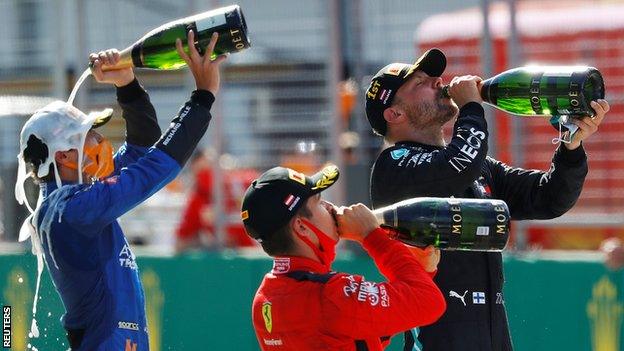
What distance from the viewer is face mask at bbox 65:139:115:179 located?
15.8ft

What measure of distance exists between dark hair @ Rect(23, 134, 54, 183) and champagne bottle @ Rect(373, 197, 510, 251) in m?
1.38

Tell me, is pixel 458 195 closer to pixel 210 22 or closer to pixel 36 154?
pixel 210 22

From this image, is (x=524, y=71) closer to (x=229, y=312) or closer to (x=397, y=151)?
(x=397, y=151)

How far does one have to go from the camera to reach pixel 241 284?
28.0 feet

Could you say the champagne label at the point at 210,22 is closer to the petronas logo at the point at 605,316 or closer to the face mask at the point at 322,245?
the face mask at the point at 322,245

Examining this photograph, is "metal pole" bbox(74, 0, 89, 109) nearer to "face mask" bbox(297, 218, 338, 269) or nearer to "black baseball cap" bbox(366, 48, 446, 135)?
"black baseball cap" bbox(366, 48, 446, 135)

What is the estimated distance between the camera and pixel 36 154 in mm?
4742

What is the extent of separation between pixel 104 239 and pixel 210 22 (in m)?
0.92

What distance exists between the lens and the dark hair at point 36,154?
4738mm

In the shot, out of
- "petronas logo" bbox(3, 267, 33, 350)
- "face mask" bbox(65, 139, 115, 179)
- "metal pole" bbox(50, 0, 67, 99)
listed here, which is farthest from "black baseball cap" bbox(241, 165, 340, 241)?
"metal pole" bbox(50, 0, 67, 99)

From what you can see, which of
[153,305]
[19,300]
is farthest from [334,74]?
[19,300]

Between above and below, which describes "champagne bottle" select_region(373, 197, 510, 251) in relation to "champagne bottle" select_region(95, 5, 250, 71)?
below

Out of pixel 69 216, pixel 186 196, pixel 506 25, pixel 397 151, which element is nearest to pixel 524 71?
pixel 397 151

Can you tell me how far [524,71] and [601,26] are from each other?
168 inches
